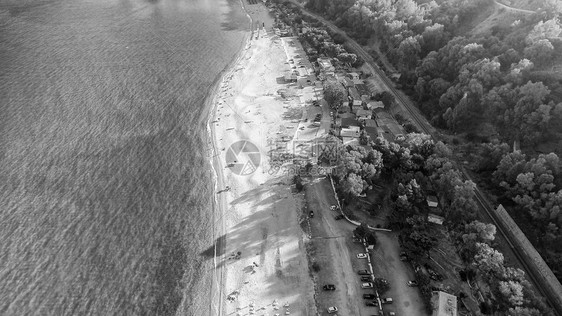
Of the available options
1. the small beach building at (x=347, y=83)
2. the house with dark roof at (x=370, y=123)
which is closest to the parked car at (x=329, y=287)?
the house with dark roof at (x=370, y=123)

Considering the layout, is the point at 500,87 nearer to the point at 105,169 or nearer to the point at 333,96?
the point at 333,96

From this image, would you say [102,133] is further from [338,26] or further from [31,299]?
[338,26]

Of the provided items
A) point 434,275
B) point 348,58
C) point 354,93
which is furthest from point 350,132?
point 348,58

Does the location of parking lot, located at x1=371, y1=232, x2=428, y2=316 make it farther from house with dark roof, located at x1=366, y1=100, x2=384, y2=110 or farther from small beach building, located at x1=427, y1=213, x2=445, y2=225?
house with dark roof, located at x1=366, y1=100, x2=384, y2=110

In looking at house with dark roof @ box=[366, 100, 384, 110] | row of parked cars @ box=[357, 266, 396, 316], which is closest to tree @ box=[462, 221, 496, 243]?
row of parked cars @ box=[357, 266, 396, 316]

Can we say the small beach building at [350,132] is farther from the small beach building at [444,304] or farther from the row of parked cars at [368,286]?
the small beach building at [444,304]

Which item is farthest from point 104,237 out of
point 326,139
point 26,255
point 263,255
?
point 326,139
